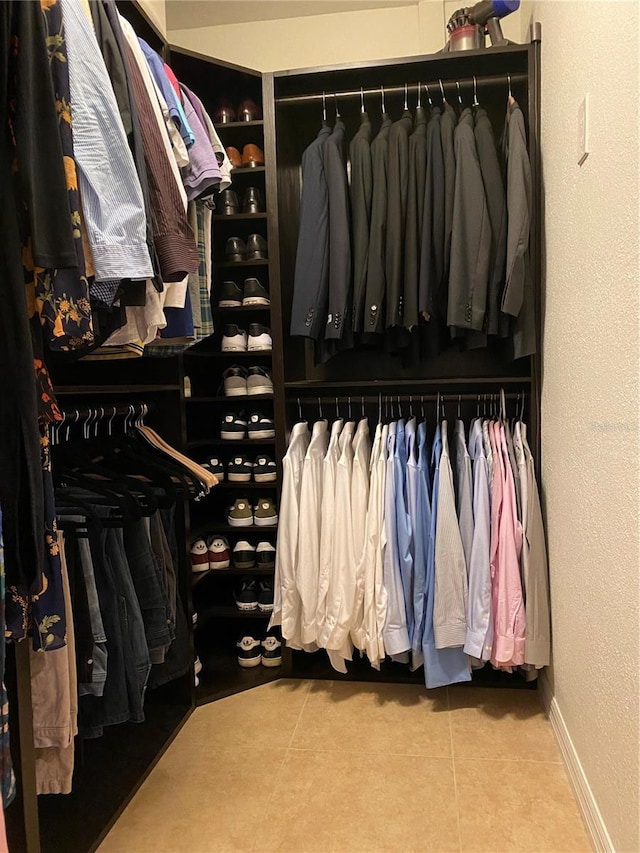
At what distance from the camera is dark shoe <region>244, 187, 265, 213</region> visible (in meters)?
2.36

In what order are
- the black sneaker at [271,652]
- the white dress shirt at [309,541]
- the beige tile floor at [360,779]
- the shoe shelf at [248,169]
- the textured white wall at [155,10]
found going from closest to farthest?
the beige tile floor at [360,779]
the textured white wall at [155,10]
the white dress shirt at [309,541]
the shoe shelf at [248,169]
the black sneaker at [271,652]

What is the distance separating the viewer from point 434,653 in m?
2.10

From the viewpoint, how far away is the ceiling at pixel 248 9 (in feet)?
8.61

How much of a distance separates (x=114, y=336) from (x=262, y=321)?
3.86 ft

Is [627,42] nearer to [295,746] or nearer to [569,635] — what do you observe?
[569,635]

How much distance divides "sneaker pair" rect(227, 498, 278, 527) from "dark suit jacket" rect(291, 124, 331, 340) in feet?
2.22

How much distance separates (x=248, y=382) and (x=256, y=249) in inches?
19.4

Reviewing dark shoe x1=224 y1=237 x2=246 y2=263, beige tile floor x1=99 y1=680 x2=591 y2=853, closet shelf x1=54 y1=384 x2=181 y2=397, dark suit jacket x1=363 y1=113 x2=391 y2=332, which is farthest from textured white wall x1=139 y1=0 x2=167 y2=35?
beige tile floor x1=99 y1=680 x2=591 y2=853

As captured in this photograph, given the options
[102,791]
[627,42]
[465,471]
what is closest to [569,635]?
[465,471]

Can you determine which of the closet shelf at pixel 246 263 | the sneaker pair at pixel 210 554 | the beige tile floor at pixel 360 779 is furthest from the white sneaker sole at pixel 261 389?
the beige tile floor at pixel 360 779

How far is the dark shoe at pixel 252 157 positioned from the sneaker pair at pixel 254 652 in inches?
70.5

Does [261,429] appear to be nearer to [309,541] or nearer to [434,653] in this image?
[309,541]

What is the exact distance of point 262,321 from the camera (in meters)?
2.54

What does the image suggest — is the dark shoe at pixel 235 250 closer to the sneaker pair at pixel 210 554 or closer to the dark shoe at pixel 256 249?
the dark shoe at pixel 256 249
